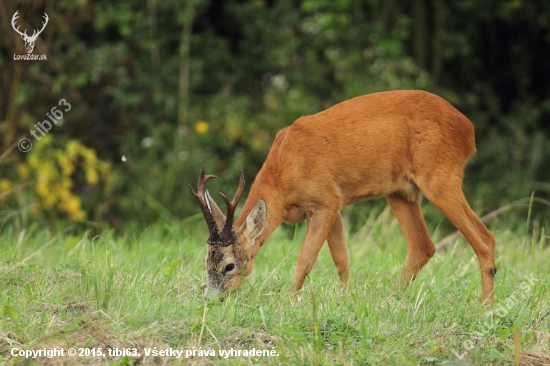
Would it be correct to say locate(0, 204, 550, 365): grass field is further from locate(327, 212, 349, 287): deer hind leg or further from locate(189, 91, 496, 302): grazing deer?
locate(189, 91, 496, 302): grazing deer

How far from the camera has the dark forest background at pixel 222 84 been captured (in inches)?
401

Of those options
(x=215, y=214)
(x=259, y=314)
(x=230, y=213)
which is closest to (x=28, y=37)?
(x=215, y=214)

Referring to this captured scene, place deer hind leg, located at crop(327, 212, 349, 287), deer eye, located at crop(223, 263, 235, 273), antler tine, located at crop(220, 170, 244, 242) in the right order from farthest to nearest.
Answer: deer hind leg, located at crop(327, 212, 349, 287), deer eye, located at crop(223, 263, 235, 273), antler tine, located at crop(220, 170, 244, 242)

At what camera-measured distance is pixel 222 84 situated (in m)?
12.2

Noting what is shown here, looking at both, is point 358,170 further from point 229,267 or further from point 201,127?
point 201,127

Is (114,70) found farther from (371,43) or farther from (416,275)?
(416,275)

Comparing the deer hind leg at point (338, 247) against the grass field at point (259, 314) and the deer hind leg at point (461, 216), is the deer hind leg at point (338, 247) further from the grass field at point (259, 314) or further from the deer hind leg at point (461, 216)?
the deer hind leg at point (461, 216)

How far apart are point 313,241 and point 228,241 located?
0.60 m

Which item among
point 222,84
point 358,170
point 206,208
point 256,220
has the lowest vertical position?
point 222,84

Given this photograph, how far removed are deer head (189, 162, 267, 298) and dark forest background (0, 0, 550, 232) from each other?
374 centimetres

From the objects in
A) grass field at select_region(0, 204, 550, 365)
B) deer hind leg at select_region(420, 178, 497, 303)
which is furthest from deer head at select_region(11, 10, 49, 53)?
deer hind leg at select_region(420, 178, 497, 303)

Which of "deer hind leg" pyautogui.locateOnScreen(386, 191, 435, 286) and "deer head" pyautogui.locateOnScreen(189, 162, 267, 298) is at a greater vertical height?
"deer head" pyautogui.locateOnScreen(189, 162, 267, 298)

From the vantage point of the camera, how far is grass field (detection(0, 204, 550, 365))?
4.24 metres

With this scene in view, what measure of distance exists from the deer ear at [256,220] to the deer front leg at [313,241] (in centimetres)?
33
